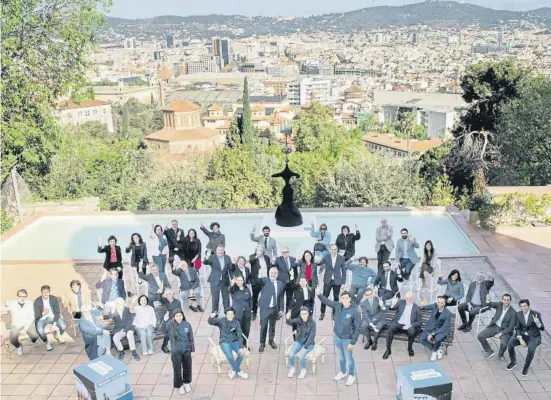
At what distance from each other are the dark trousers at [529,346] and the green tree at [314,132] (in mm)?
47408

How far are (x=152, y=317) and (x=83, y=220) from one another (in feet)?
21.8

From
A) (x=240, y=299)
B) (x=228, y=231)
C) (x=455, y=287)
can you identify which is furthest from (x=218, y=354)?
(x=228, y=231)

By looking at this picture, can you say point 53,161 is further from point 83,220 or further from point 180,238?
point 180,238

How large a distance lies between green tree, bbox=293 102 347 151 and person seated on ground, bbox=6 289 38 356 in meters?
47.3

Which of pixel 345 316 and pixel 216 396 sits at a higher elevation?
pixel 345 316

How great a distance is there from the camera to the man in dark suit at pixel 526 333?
260 inches

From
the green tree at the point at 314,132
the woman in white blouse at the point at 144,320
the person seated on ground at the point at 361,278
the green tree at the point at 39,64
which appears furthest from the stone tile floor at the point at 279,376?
the green tree at the point at 314,132

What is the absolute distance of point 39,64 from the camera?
15.2m

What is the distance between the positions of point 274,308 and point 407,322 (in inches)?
66.2

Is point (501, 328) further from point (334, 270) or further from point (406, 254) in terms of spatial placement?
point (334, 270)

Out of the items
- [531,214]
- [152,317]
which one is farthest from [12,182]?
[531,214]

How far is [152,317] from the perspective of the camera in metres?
7.08

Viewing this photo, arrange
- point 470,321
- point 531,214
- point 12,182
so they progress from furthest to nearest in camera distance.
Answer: point 12,182 → point 531,214 → point 470,321

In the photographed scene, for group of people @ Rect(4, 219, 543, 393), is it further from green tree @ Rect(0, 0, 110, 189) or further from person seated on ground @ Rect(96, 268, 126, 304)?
green tree @ Rect(0, 0, 110, 189)
